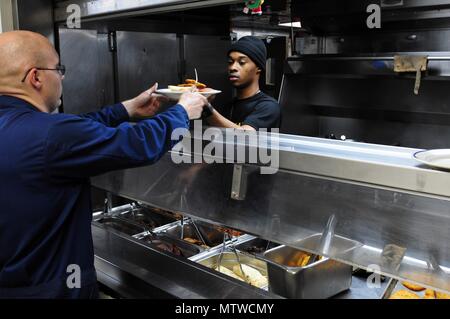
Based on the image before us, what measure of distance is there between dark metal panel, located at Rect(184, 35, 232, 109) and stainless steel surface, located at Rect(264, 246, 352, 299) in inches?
77.4

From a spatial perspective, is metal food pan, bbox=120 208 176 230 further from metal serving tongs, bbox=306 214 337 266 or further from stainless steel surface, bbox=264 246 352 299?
metal serving tongs, bbox=306 214 337 266

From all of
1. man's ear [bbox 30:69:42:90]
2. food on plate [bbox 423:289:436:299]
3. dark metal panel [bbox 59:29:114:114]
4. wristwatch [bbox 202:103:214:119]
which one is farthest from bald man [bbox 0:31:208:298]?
dark metal panel [bbox 59:29:114:114]

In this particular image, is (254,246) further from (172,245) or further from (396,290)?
(396,290)

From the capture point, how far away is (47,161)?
4.32 feet

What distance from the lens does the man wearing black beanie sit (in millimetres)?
2553

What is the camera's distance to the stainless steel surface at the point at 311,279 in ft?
4.91

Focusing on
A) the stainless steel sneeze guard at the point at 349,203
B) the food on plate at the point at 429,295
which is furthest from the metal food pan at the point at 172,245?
the food on plate at the point at 429,295

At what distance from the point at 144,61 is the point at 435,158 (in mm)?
2167

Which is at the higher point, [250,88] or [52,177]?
[250,88]

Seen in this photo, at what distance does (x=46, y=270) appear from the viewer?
4.73ft

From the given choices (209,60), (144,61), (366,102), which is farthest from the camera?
(366,102)

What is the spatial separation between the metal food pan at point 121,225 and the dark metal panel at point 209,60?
128 cm

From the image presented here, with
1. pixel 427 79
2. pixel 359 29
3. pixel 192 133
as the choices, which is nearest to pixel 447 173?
pixel 192 133

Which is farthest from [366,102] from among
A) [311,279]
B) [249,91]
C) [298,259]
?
[311,279]
